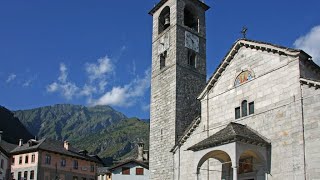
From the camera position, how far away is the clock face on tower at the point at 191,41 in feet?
124

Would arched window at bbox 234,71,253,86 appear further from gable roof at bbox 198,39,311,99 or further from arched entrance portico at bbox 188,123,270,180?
arched entrance portico at bbox 188,123,270,180

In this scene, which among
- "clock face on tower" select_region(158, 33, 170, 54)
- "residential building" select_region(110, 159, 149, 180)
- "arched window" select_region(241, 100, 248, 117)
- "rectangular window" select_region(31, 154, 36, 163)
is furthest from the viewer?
"rectangular window" select_region(31, 154, 36, 163)

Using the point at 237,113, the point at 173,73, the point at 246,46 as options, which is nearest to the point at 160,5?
the point at 173,73

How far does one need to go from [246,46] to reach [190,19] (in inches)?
516

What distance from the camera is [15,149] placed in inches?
2734

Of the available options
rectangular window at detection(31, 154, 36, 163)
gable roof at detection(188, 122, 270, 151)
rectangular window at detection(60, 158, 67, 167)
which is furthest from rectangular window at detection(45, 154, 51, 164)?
gable roof at detection(188, 122, 270, 151)

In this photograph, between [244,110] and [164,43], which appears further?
[164,43]

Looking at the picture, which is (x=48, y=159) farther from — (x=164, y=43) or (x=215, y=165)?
(x=215, y=165)

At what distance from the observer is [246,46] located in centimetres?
2845

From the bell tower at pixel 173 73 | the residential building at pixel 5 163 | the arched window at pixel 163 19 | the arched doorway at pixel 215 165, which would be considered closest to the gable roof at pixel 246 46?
the bell tower at pixel 173 73

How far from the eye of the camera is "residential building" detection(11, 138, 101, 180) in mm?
64312

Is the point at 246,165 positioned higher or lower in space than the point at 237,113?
lower

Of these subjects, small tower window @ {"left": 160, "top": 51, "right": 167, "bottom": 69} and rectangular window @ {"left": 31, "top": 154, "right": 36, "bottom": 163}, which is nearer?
small tower window @ {"left": 160, "top": 51, "right": 167, "bottom": 69}

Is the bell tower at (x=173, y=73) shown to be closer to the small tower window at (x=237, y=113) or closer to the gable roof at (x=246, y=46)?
the gable roof at (x=246, y=46)
